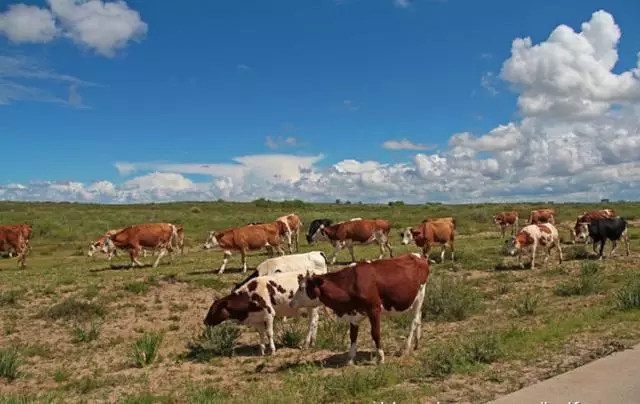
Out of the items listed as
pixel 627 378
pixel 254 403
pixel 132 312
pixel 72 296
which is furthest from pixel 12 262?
pixel 627 378

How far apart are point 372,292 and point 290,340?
10.4ft

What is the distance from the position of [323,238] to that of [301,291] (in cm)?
1660

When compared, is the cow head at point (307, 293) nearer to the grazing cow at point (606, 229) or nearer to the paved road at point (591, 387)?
the paved road at point (591, 387)

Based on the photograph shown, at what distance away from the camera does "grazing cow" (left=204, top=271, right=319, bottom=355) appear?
1272 centimetres

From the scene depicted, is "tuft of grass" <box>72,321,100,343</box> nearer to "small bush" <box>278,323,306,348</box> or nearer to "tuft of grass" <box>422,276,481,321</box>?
"small bush" <box>278,323,306,348</box>

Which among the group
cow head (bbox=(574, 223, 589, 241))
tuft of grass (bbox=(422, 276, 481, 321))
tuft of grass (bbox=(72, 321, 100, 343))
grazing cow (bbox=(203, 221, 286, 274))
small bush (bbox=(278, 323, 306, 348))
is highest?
cow head (bbox=(574, 223, 589, 241))

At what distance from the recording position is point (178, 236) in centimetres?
3281

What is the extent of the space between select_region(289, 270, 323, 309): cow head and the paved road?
15.1ft

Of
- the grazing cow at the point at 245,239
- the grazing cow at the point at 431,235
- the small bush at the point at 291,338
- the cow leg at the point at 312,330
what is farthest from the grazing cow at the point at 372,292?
the grazing cow at the point at 431,235

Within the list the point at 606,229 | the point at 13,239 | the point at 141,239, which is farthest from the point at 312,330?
the point at 13,239

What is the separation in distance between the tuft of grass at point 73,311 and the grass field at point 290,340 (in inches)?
1.6

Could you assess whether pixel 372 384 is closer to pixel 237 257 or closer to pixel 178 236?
pixel 237 257

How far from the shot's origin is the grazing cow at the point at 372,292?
10641 mm

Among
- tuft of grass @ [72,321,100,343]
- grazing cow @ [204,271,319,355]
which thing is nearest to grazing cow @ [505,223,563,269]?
grazing cow @ [204,271,319,355]
